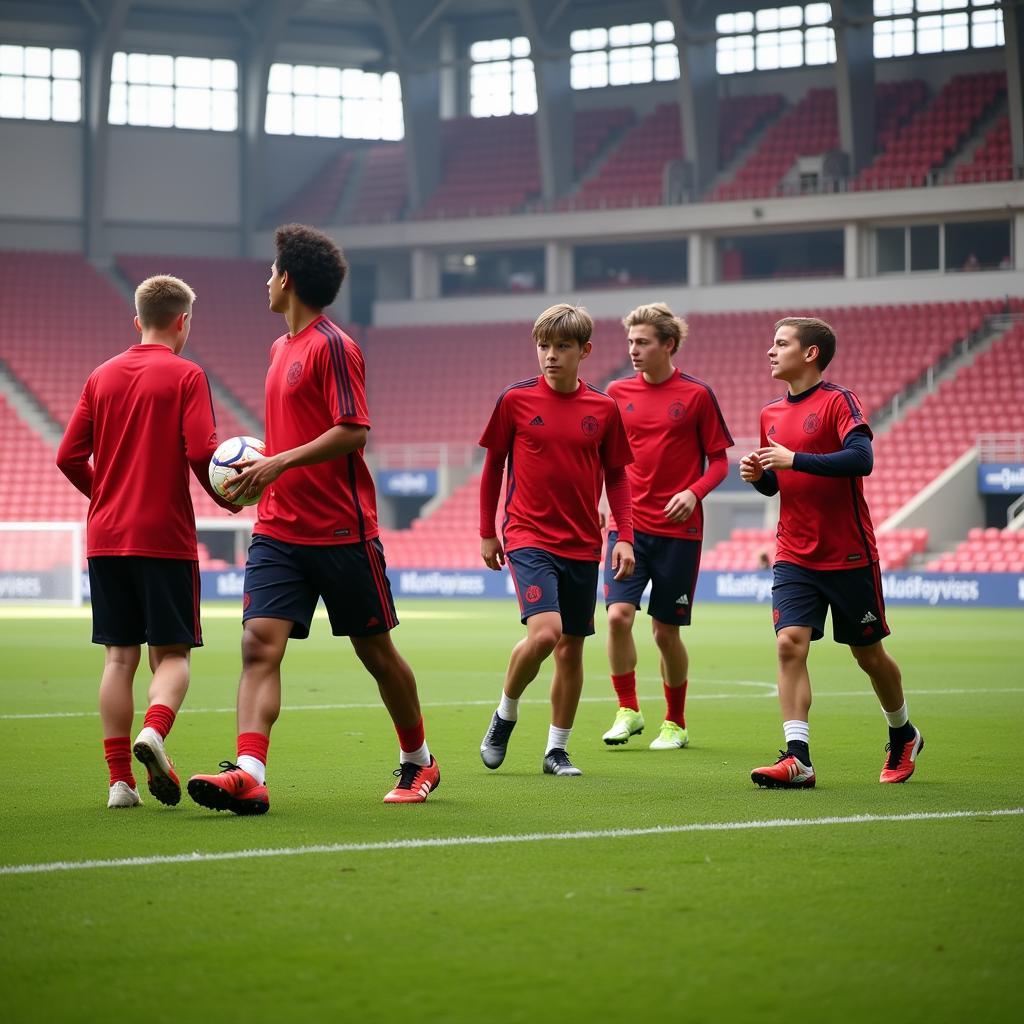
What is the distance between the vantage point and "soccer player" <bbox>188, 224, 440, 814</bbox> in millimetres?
6652

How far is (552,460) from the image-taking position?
26.9 ft

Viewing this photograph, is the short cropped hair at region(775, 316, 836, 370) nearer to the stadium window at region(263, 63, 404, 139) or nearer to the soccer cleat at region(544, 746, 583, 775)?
the soccer cleat at region(544, 746, 583, 775)

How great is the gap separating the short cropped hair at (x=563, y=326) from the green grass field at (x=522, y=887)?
1971 millimetres

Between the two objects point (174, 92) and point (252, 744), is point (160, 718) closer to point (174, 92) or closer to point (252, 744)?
point (252, 744)

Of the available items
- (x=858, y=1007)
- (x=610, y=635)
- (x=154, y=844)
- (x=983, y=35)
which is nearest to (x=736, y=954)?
(x=858, y=1007)

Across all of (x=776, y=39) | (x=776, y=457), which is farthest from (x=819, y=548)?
(x=776, y=39)

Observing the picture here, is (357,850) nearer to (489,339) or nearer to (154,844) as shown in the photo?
(154,844)

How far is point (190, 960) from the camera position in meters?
4.31

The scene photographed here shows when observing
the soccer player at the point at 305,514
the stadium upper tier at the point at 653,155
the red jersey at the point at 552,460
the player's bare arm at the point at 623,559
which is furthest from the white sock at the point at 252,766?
the stadium upper tier at the point at 653,155

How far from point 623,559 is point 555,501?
0.45 meters

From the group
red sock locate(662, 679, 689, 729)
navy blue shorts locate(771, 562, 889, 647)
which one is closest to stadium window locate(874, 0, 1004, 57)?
red sock locate(662, 679, 689, 729)

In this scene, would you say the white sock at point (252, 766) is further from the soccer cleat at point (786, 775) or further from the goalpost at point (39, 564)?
the goalpost at point (39, 564)

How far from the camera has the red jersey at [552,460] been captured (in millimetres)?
8195

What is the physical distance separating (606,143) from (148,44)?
38.2 ft
